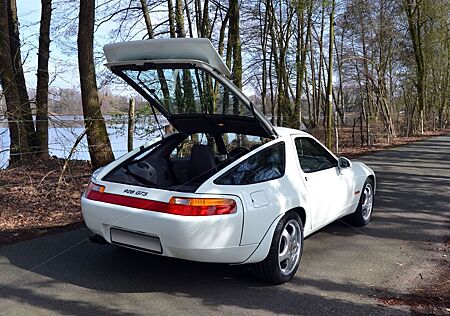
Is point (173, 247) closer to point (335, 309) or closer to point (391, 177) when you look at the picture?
point (335, 309)

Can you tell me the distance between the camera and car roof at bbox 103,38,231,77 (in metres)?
3.95

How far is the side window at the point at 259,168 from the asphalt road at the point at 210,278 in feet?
3.17

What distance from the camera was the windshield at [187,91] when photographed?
15.0 ft

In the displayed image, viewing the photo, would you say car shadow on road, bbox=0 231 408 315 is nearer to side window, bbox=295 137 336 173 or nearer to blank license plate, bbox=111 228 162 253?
blank license plate, bbox=111 228 162 253

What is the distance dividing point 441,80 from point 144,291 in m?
39.2

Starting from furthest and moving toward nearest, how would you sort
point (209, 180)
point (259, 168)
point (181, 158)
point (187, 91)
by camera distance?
point (181, 158) → point (187, 91) → point (259, 168) → point (209, 180)

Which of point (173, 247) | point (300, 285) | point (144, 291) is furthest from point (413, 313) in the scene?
point (144, 291)

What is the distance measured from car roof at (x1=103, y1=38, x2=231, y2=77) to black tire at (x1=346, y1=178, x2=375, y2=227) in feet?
9.27

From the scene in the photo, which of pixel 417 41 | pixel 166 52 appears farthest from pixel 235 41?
pixel 417 41

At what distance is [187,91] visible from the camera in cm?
506

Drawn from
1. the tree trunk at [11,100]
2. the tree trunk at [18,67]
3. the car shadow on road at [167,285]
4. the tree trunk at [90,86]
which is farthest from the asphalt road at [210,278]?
the tree trunk at [18,67]

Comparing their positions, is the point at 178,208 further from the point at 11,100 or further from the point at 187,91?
the point at 11,100

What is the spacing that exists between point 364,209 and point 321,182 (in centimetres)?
154

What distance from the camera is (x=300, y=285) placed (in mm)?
4016
